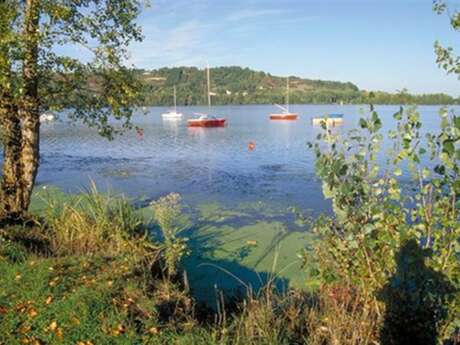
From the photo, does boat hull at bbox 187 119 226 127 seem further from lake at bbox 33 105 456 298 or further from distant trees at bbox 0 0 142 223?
distant trees at bbox 0 0 142 223

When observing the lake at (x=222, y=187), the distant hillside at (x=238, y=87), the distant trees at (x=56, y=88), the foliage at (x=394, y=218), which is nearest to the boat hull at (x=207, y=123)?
the lake at (x=222, y=187)

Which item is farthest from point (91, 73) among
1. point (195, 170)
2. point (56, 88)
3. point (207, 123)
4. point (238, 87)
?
point (238, 87)

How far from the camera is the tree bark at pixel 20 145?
7780 millimetres

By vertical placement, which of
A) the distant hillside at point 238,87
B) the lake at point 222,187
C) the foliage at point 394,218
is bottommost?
the lake at point 222,187

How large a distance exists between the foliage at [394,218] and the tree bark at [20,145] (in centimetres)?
605

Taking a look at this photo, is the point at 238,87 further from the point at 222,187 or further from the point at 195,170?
the point at 222,187

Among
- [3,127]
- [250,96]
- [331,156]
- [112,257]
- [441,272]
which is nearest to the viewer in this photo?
[441,272]

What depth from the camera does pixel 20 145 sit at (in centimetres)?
852

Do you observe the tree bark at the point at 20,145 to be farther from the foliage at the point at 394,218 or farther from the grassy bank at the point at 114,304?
the foliage at the point at 394,218

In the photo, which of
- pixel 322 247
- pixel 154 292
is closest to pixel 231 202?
pixel 154 292

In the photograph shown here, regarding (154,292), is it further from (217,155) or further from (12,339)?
(217,155)

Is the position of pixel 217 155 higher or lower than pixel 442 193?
lower

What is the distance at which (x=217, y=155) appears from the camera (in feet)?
87.1

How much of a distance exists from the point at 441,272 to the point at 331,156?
1.29 meters
